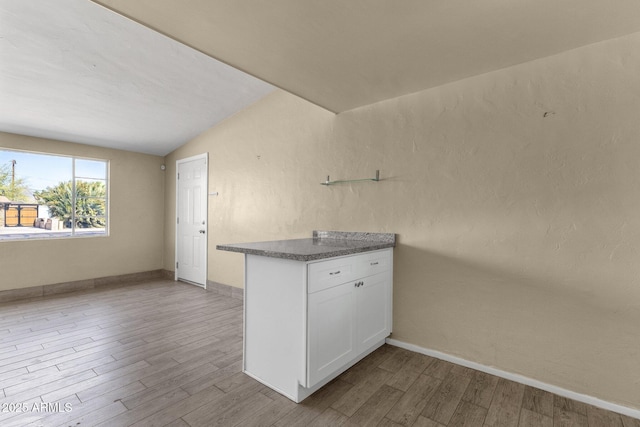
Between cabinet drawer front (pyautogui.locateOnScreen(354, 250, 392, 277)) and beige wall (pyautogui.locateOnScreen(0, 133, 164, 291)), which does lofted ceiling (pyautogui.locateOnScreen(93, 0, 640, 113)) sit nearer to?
cabinet drawer front (pyautogui.locateOnScreen(354, 250, 392, 277))

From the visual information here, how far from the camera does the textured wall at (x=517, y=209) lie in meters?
1.89

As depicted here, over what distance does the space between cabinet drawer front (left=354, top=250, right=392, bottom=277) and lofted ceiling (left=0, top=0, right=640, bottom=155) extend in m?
1.45

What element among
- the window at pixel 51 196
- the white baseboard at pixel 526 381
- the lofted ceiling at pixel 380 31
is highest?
the lofted ceiling at pixel 380 31

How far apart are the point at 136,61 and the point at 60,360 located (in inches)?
108

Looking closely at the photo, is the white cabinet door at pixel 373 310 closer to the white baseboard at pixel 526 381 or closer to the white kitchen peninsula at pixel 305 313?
the white kitchen peninsula at pixel 305 313

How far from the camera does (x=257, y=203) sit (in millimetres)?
4031

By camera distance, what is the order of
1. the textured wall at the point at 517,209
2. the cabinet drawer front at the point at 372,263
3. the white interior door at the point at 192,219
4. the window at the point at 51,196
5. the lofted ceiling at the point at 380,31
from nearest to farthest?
the lofted ceiling at the point at 380,31 < the textured wall at the point at 517,209 < the cabinet drawer front at the point at 372,263 < the window at the point at 51,196 < the white interior door at the point at 192,219

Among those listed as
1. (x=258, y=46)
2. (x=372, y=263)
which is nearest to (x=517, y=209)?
(x=372, y=263)

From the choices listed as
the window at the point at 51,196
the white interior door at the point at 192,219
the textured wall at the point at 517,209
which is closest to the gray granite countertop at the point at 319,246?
the textured wall at the point at 517,209

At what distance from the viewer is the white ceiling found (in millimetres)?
2344

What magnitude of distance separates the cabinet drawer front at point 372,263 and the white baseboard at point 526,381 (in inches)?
29.4

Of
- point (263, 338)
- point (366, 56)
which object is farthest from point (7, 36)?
point (263, 338)

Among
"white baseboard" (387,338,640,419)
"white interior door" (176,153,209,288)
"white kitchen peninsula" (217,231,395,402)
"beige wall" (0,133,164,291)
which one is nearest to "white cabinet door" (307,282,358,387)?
"white kitchen peninsula" (217,231,395,402)

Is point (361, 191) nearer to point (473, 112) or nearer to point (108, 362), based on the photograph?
point (473, 112)
